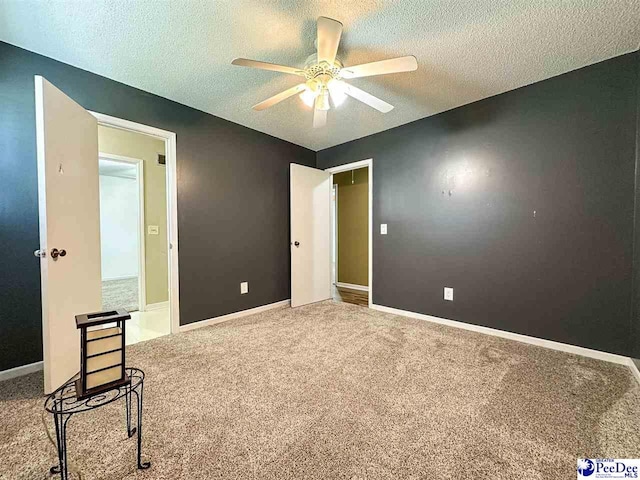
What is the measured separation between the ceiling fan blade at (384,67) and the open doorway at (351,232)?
3.25 m

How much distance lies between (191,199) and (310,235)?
1712 millimetres

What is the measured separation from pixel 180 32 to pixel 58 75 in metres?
1.19

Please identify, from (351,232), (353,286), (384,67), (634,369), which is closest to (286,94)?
→ (384,67)

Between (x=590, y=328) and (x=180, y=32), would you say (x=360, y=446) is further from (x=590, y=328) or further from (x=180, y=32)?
(x=180, y=32)

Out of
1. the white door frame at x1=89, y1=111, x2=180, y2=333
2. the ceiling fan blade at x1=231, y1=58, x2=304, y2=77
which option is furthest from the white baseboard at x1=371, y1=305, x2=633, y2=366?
the ceiling fan blade at x1=231, y1=58, x2=304, y2=77

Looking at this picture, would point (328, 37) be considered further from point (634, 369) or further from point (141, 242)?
point (141, 242)

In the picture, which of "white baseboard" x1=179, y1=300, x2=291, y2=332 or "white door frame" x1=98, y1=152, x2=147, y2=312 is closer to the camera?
"white baseboard" x1=179, y1=300, x2=291, y2=332

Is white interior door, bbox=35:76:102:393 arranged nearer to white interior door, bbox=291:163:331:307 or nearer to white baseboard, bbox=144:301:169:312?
white baseboard, bbox=144:301:169:312

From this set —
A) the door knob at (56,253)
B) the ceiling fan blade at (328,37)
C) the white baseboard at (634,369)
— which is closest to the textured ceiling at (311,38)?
the ceiling fan blade at (328,37)

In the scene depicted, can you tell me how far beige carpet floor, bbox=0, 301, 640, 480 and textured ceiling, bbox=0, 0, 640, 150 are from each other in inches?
92.3

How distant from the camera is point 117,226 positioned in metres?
6.21

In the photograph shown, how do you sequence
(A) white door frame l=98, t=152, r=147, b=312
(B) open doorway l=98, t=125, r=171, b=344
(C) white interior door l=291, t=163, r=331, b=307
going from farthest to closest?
(C) white interior door l=291, t=163, r=331, b=307, (A) white door frame l=98, t=152, r=147, b=312, (B) open doorway l=98, t=125, r=171, b=344

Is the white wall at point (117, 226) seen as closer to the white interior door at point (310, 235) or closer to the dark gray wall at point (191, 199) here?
the dark gray wall at point (191, 199)

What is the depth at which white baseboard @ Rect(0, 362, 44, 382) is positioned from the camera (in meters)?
1.86
